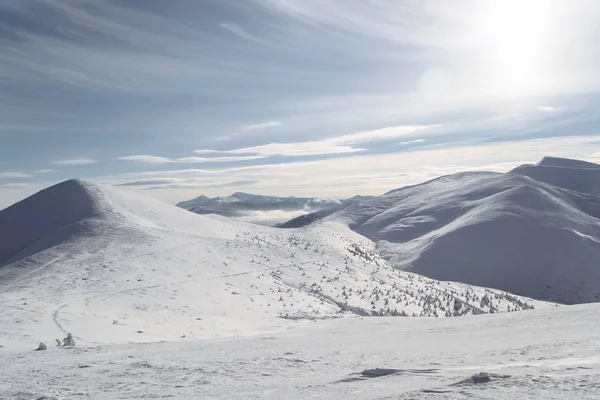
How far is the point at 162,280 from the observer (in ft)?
59.9

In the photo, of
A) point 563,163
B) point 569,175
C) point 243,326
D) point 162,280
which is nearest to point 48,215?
point 162,280

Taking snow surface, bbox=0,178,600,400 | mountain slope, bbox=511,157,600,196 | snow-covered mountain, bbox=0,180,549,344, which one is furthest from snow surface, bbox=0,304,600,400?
mountain slope, bbox=511,157,600,196

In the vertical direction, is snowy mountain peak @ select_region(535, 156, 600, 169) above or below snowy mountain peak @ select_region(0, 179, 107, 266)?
above

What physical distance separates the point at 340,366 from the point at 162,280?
41.3ft

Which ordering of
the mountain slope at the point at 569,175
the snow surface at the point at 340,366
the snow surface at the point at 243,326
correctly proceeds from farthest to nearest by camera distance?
1. the mountain slope at the point at 569,175
2. the snow surface at the point at 243,326
3. the snow surface at the point at 340,366

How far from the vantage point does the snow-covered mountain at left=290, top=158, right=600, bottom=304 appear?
1375 inches

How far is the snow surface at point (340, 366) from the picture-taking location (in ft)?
17.1

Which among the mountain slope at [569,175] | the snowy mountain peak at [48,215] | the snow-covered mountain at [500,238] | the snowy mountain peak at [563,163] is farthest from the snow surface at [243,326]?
the snowy mountain peak at [563,163]

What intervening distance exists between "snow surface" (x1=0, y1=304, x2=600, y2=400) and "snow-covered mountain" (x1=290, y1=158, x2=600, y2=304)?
26411mm

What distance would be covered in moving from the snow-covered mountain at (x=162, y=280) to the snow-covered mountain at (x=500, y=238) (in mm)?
6669

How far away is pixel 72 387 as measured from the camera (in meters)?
6.19

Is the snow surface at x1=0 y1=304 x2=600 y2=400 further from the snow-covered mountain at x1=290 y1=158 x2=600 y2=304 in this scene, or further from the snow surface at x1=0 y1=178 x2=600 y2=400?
the snow-covered mountain at x1=290 y1=158 x2=600 y2=304

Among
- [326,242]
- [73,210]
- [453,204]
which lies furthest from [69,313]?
[453,204]

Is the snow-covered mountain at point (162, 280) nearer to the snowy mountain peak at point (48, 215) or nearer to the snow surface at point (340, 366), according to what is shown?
the snowy mountain peak at point (48, 215)
